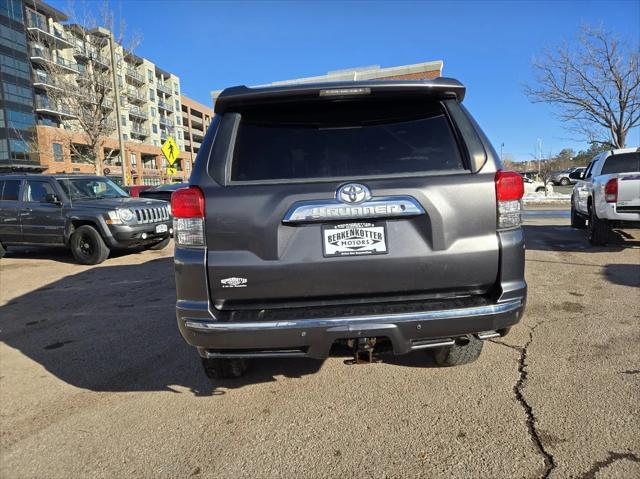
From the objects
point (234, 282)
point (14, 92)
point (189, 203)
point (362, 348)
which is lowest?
point (362, 348)

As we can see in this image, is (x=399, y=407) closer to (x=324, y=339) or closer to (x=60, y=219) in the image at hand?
(x=324, y=339)

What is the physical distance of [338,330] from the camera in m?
Result: 2.24

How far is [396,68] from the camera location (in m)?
23.4

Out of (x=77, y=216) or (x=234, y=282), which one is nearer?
(x=234, y=282)

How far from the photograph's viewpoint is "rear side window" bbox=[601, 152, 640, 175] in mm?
9023

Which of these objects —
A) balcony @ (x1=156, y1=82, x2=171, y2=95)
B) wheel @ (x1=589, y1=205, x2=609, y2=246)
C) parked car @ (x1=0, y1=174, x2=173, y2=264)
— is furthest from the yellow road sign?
balcony @ (x1=156, y1=82, x2=171, y2=95)

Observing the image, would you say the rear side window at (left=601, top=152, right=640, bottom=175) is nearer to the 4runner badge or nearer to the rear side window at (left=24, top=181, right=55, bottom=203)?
the 4runner badge

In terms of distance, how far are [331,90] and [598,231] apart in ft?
25.1

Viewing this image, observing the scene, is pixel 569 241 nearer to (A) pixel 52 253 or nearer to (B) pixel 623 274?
(B) pixel 623 274

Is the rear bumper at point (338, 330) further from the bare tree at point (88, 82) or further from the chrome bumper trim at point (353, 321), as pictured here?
the bare tree at point (88, 82)

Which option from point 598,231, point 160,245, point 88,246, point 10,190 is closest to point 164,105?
point 10,190

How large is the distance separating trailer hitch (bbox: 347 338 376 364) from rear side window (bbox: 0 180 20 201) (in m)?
9.95

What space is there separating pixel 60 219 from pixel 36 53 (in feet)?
185

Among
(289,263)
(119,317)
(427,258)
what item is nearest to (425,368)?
(427,258)
